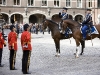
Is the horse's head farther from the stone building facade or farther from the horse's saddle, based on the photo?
the stone building facade

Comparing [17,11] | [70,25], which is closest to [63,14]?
[70,25]

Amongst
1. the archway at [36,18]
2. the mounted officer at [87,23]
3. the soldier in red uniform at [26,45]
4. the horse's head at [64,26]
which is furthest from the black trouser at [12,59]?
the archway at [36,18]

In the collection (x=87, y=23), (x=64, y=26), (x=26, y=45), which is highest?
(x=87, y=23)

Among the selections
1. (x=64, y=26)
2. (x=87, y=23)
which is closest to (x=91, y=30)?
(x=87, y=23)

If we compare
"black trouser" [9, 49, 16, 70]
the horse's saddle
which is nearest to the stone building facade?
the horse's saddle

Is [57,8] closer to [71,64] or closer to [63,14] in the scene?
[63,14]

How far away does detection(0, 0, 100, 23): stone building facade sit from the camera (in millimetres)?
53062

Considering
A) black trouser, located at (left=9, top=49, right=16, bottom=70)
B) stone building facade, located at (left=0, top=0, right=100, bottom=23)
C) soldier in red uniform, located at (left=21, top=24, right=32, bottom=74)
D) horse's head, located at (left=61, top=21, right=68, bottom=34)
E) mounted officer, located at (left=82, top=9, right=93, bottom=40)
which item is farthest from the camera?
stone building facade, located at (left=0, top=0, right=100, bottom=23)

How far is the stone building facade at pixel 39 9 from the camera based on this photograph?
53.1 metres

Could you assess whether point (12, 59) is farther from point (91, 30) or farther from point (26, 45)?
point (91, 30)

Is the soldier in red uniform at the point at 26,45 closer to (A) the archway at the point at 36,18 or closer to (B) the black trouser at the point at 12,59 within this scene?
(B) the black trouser at the point at 12,59

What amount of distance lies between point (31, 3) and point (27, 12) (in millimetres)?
2031

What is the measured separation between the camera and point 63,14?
17266 millimetres

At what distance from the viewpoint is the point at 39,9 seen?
54.6 metres
